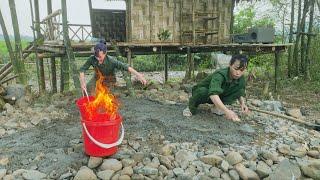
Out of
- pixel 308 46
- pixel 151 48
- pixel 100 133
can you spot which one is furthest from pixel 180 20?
pixel 100 133

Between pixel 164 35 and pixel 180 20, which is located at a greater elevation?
pixel 180 20

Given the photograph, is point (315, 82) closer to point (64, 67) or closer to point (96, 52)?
point (64, 67)

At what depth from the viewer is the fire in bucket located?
492 centimetres

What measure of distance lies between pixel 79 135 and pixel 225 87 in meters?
2.67

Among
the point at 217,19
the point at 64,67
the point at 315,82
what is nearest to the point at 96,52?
the point at 64,67

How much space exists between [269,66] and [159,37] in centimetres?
901

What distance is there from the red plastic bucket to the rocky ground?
14cm

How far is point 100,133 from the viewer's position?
16.3ft

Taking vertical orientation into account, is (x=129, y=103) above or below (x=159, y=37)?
below

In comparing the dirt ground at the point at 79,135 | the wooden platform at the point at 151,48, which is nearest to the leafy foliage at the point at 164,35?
the wooden platform at the point at 151,48

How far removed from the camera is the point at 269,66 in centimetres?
1869

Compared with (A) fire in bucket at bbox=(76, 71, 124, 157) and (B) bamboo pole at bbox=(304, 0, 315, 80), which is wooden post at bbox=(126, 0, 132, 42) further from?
(B) bamboo pole at bbox=(304, 0, 315, 80)

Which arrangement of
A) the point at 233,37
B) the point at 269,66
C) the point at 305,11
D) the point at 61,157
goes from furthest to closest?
1. the point at 269,66
2. the point at 305,11
3. the point at 233,37
4. the point at 61,157

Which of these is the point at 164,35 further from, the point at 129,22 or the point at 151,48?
the point at 129,22
